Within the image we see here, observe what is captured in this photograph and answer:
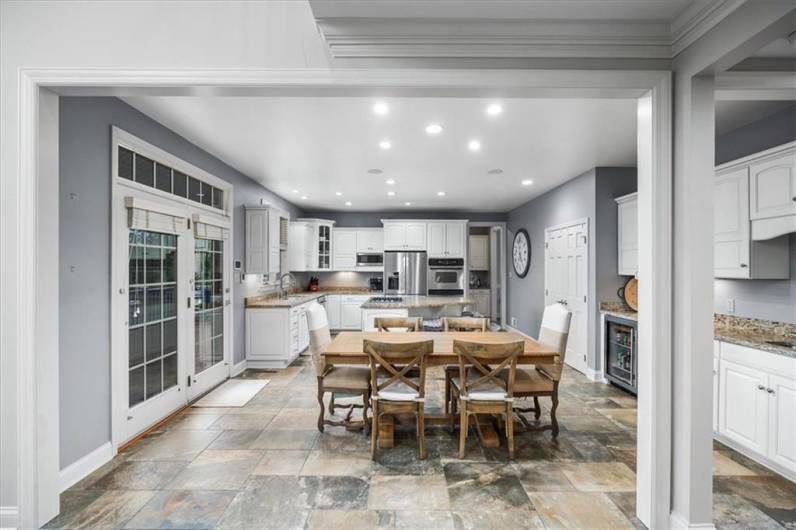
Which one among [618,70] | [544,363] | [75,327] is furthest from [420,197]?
[75,327]

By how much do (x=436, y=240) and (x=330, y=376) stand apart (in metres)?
4.86

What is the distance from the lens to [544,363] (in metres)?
2.79

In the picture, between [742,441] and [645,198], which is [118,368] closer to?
[645,198]

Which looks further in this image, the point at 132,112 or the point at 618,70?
the point at 132,112

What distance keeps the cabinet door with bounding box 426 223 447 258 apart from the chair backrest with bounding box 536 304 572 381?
423 centimetres

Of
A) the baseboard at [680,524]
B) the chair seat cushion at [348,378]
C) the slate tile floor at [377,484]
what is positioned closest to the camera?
the baseboard at [680,524]

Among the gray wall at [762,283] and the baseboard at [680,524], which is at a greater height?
the gray wall at [762,283]

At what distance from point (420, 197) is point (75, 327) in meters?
5.11

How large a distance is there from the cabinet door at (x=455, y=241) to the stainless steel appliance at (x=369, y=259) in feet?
4.80

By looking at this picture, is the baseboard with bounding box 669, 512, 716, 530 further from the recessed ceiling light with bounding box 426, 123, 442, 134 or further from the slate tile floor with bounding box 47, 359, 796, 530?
the recessed ceiling light with bounding box 426, 123, 442, 134

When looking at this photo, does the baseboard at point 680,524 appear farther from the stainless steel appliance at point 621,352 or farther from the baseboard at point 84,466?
the baseboard at point 84,466

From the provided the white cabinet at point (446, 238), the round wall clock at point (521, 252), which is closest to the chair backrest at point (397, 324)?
the white cabinet at point (446, 238)

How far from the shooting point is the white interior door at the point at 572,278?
4785 millimetres

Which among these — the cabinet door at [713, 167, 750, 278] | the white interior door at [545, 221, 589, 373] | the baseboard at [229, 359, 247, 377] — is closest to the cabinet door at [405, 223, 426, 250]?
the white interior door at [545, 221, 589, 373]
